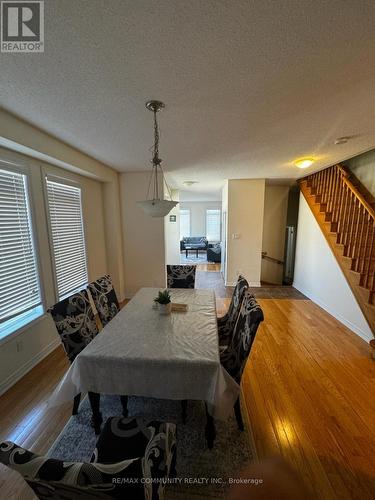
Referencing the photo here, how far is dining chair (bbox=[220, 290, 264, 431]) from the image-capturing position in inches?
54.4

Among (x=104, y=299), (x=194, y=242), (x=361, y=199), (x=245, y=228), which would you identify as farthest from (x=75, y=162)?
(x=194, y=242)

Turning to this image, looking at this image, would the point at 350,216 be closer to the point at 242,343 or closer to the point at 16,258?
the point at 242,343

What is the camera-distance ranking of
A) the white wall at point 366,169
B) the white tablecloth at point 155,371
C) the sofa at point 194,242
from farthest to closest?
the sofa at point 194,242 < the white wall at point 366,169 < the white tablecloth at point 155,371

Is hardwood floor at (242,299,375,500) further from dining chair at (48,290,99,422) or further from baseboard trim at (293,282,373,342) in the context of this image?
dining chair at (48,290,99,422)

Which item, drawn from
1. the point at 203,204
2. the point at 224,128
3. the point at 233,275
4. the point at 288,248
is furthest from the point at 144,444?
the point at 203,204

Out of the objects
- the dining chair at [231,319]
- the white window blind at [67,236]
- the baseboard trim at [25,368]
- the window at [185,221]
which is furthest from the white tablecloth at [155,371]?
the window at [185,221]

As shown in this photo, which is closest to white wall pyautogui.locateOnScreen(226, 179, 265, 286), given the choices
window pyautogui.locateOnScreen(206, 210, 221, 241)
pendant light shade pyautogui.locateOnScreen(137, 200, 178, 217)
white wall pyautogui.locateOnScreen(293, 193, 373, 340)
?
white wall pyautogui.locateOnScreen(293, 193, 373, 340)

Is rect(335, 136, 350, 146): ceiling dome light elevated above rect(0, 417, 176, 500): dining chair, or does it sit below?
above

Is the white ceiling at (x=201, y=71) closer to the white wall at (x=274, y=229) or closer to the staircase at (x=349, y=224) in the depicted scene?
the staircase at (x=349, y=224)

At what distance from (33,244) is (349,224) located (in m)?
4.49

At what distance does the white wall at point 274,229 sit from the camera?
5.63 meters

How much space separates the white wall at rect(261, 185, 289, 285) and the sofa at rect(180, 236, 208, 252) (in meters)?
3.95

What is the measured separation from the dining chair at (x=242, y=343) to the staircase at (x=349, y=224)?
214 cm

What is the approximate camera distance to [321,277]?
389 cm
